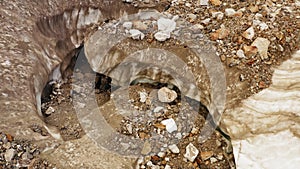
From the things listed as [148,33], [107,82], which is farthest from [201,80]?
[107,82]

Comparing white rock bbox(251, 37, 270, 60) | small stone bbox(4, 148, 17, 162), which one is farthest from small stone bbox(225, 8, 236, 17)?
small stone bbox(4, 148, 17, 162)

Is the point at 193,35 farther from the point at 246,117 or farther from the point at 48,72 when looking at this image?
the point at 48,72

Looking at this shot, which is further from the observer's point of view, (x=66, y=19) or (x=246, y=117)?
(x=66, y=19)

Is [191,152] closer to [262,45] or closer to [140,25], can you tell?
[262,45]

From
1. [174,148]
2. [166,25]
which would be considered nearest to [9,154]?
[174,148]

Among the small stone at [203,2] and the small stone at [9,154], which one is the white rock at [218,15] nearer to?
the small stone at [203,2]

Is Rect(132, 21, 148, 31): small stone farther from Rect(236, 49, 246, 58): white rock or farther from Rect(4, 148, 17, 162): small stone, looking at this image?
Rect(4, 148, 17, 162): small stone
